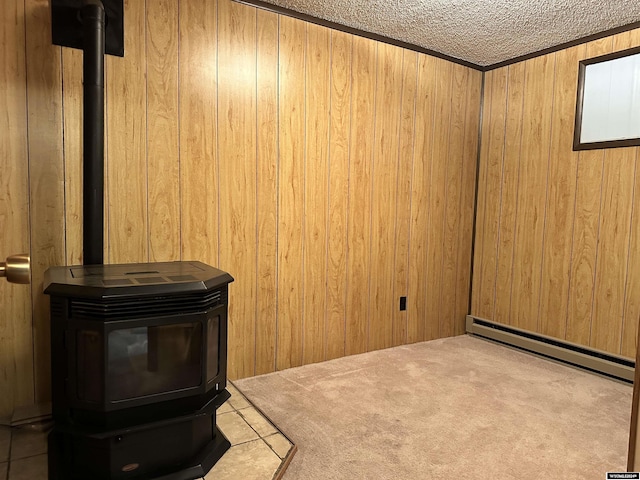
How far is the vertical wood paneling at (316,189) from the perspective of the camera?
9.61 feet

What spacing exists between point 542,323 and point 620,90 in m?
1.66

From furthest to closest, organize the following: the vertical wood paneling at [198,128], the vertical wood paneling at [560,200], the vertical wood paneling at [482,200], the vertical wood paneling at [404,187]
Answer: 1. the vertical wood paneling at [482,200]
2. the vertical wood paneling at [404,187]
3. the vertical wood paneling at [560,200]
4. the vertical wood paneling at [198,128]

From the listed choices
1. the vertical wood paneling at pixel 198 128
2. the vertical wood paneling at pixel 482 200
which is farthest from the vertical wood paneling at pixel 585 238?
the vertical wood paneling at pixel 198 128

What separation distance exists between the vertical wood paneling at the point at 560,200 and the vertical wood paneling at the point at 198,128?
2.36 m

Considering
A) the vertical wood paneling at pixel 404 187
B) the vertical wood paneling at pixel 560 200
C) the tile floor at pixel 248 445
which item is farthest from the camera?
the vertical wood paneling at pixel 404 187

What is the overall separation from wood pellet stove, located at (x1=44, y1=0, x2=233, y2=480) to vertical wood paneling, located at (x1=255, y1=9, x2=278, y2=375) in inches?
37.3

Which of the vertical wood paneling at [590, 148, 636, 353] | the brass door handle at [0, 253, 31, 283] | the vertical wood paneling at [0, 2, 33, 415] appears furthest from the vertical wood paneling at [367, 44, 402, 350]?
the brass door handle at [0, 253, 31, 283]

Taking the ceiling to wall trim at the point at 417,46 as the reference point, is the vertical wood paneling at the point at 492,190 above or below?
below

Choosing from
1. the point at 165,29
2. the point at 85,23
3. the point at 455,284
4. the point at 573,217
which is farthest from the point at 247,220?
the point at 573,217

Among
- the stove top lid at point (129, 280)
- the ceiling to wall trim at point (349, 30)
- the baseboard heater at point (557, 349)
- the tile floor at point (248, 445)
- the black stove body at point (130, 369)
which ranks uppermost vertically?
the ceiling to wall trim at point (349, 30)

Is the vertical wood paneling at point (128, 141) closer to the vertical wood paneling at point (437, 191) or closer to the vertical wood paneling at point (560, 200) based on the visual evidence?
the vertical wood paneling at point (437, 191)

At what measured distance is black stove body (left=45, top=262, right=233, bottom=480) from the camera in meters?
1.54

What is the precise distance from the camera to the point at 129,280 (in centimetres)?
163

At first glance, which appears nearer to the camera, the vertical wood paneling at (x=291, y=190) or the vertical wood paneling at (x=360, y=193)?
the vertical wood paneling at (x=291, y=190)
